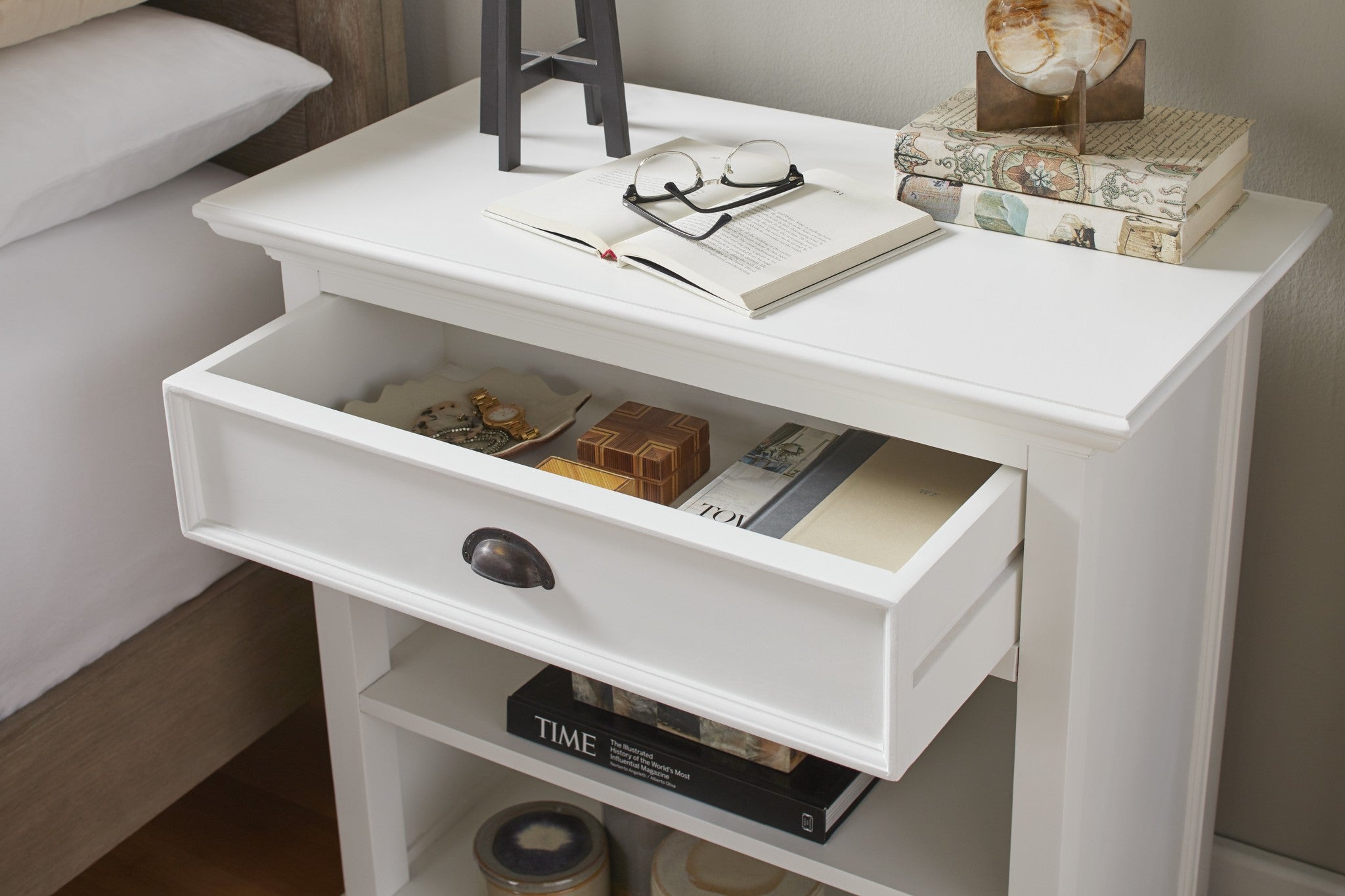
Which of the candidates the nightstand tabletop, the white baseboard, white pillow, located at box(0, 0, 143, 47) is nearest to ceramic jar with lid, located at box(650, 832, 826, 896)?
the white baseboard

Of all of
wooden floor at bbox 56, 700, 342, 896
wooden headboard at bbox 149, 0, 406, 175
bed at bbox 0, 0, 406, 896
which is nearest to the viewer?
bed at bbox 0, 0, 406, 896

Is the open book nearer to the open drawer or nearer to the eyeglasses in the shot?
the eyeglasses

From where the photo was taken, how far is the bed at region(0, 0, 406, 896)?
101 centimetres

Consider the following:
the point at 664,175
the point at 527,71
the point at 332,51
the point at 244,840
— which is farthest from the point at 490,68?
the point at 244,840

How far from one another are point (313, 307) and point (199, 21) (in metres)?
0.41

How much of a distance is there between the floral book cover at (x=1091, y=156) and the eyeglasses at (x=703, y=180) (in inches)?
3.6

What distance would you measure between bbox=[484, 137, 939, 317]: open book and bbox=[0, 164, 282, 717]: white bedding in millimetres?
345

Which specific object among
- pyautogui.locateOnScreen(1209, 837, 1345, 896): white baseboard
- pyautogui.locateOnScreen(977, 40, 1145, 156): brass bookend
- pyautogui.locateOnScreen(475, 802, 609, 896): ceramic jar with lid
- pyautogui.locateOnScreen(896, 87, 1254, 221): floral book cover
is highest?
pyautogui.locateOnScreen(977, 40, 1145, 156): brass bookend

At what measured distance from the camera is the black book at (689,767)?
988mm

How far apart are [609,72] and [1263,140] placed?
48 cm

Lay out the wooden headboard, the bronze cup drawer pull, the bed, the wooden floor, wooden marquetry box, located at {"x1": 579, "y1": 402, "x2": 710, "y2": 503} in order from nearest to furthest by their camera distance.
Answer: the bronze cup drawer pull, wooden marquetry box, located at {"x1": 579, "y1": 402, "x2": 710, "y2": 503}, the bed, the wooden headboard, the wooden floor

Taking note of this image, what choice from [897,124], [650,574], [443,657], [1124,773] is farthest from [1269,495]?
[443,657]

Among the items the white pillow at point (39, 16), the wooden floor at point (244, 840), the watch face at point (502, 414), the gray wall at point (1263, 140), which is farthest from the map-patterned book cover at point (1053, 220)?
the wooden floor at point (244, 840)

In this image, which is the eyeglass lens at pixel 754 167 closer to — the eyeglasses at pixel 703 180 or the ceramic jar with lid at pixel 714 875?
the eyeglasses at pixel 703 180
